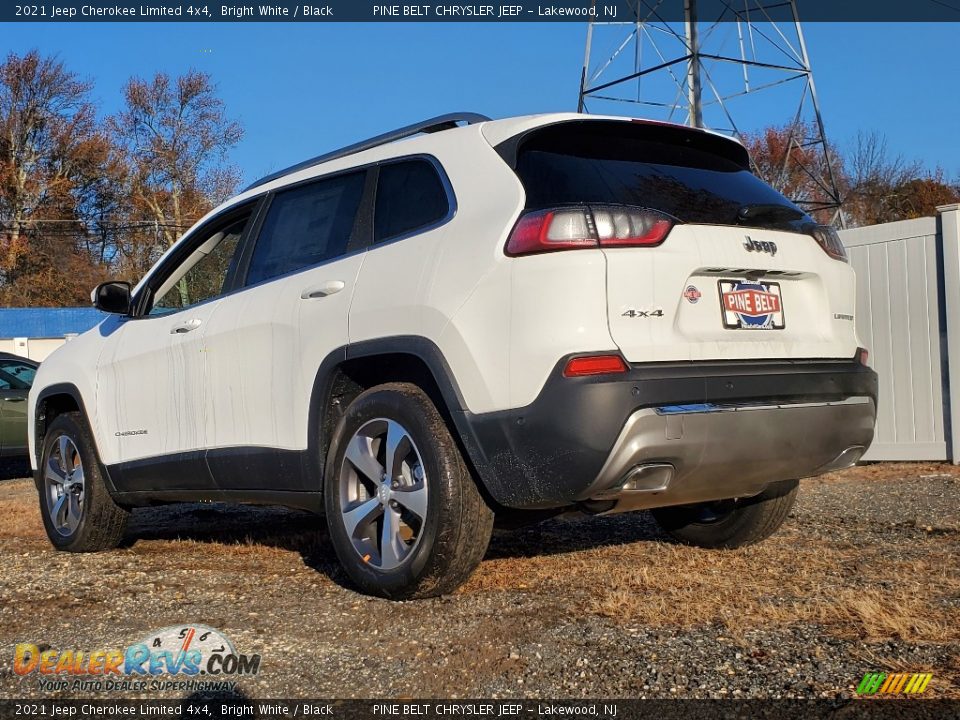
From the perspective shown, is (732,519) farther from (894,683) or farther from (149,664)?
(149,664)

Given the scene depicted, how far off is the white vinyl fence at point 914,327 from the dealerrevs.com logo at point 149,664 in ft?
24.0

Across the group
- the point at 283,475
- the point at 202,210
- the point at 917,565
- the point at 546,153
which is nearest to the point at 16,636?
the point at 283,475

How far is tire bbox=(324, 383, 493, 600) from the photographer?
12.6ft

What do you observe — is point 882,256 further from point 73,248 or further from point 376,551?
point 73,248

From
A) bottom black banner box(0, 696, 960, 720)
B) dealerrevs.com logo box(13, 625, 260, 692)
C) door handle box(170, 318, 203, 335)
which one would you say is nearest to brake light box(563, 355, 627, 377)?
bottom black banner box(0, 696, 960, 720)

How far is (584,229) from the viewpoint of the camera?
3607 millimetres

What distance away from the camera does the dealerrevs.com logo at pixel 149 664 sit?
3232 millimetres

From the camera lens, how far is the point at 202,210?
37.4 metres

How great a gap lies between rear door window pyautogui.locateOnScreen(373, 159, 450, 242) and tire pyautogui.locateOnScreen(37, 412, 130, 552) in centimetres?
258

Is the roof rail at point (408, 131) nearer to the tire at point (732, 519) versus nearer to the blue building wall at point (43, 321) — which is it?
the tire at point (732, 519)

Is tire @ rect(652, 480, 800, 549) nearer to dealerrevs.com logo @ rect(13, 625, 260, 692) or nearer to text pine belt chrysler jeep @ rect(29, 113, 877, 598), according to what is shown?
text pine belt chrysler jeep @ rect(29, 113, 877, 598)

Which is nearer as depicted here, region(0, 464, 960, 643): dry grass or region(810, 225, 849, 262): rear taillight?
region(0, 464, 960, 643): dry grass

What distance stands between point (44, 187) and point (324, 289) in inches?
1430
